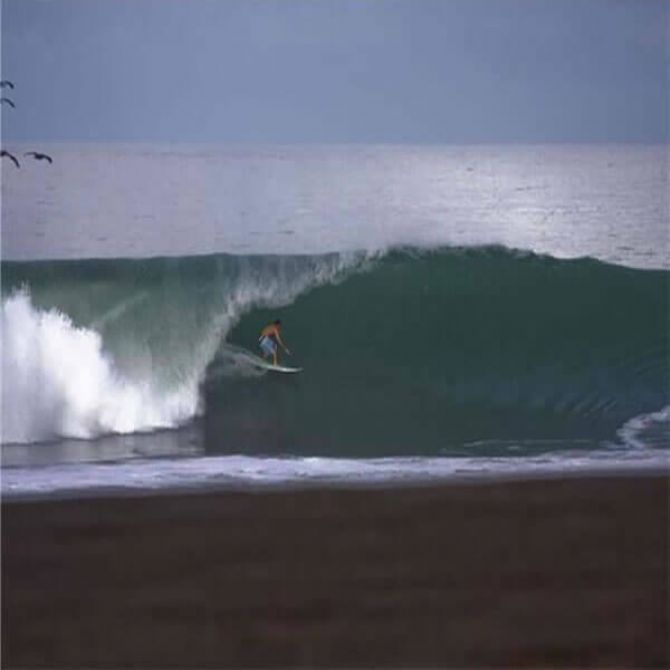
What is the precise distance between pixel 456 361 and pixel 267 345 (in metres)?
1.16

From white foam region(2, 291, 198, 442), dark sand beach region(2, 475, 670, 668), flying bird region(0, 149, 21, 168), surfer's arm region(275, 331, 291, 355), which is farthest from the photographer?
surfer's arm region(275, 331, 291, 355)

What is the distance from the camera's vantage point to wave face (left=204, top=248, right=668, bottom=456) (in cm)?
741

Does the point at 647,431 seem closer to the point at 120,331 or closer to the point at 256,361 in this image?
the point at 256,361

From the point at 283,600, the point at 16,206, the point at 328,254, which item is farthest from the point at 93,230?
the point at 283,600

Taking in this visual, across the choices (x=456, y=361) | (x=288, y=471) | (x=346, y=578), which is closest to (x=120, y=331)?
(x=456, y=361)

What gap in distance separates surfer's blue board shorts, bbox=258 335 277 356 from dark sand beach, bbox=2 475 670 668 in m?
3.43

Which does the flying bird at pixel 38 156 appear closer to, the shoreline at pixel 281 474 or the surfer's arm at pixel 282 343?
the surfer's arm at pixel 282 343

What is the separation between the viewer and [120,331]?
9.09 meters

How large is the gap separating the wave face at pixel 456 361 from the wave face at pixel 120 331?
0.77 feet

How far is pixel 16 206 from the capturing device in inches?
393

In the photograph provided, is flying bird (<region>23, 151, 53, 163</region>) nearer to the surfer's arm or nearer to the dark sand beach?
the surfer's arm

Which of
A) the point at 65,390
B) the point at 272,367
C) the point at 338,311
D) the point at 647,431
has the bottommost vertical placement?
the point at 647,431

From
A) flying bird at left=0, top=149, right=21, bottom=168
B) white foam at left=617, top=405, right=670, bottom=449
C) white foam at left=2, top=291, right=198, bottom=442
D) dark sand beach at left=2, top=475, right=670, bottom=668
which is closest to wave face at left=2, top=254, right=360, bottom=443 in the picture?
white foam at left=2, top=291, right=198, bottom=442

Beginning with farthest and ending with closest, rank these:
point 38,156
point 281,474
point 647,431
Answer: point 38,156 < point 647,431 < point 281,474
